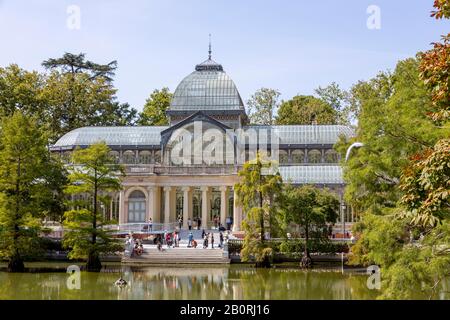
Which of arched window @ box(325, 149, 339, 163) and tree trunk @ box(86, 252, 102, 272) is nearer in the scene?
tree trunk @ box(86, 252, 102, 272)

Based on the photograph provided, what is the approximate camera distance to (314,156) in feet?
212

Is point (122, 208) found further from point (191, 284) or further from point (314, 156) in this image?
point (191, 284)

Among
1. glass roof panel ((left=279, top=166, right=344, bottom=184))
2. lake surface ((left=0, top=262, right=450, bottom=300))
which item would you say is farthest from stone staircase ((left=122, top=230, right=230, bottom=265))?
glass roof panel ((left=279, top=166, right=344, bottom=184))

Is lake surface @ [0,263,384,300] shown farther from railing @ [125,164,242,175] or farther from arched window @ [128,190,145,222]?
railing @ [125,164,242,175]

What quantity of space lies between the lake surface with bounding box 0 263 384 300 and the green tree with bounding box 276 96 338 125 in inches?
1562

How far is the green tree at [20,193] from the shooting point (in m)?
→ 39.6

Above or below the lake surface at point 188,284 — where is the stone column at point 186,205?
above

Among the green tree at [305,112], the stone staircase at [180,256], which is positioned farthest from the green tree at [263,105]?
the stone staircase at [180,256]

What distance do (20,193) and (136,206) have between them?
20782mm

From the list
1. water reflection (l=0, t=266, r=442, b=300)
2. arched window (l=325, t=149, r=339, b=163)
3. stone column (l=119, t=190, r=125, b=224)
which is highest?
arched window (l=325, t=149, r=339, b=163)

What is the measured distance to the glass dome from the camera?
66.7 m

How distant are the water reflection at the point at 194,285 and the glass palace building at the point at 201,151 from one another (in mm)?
16320

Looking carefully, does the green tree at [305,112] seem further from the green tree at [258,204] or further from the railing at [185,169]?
the green tree at [258,204]
